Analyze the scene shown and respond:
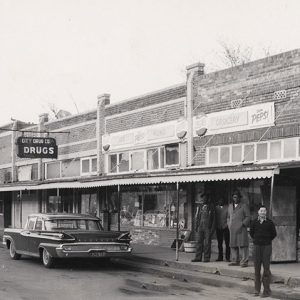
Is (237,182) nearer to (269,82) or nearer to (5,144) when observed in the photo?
(269,82)

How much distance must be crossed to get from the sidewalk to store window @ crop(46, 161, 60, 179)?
33.9ft

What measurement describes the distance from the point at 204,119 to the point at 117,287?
7.63 metres

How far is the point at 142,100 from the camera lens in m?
20.8

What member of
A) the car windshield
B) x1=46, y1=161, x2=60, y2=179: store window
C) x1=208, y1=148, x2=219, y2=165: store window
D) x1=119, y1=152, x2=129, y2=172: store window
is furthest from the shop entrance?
x1=46, y1=161, x2=60, y2=179: store window

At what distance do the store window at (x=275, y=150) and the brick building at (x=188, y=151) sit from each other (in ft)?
0.08

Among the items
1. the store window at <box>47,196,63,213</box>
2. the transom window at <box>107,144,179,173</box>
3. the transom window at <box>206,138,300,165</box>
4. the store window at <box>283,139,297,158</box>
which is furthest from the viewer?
the store window at <box>47,196,63,213</box>

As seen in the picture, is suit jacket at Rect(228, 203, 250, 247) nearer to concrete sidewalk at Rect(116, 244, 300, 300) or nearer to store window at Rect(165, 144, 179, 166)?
concrete sidewalk at Rect(116, 244, 300, 300)

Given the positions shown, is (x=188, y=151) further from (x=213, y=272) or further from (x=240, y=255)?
(x=213, y=272)

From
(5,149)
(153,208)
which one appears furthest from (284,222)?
(5,149)

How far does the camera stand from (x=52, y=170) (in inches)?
1088

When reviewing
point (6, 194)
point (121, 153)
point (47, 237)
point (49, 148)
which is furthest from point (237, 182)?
point (6, 194)

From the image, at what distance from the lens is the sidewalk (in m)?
11.3

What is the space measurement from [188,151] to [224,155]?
1.62 meters

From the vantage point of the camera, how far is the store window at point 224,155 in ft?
54.6
